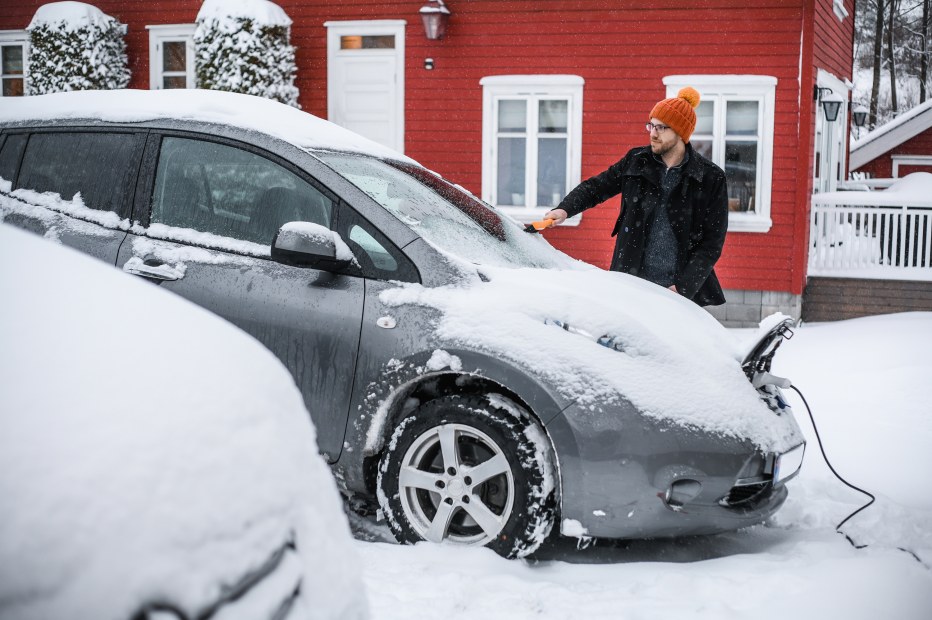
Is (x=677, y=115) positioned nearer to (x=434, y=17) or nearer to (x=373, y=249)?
(x=373, y=249)

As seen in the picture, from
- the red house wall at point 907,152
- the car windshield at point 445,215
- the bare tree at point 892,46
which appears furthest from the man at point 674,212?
the bare tree at point 892,46

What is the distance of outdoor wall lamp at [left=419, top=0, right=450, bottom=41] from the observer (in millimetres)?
11406

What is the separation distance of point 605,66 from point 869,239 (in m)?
4.12

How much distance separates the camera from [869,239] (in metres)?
11.7

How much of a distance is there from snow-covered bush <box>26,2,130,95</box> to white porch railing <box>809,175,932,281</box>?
32.6 feet

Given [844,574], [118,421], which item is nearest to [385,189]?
[844,574]

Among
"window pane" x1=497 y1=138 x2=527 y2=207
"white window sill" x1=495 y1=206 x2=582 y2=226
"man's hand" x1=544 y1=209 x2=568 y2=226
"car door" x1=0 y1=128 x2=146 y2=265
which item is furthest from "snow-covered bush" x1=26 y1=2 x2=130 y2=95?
Answer: "man's hand" x1=544 y1=209 x2=568 y2=226

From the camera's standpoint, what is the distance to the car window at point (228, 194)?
144 inches

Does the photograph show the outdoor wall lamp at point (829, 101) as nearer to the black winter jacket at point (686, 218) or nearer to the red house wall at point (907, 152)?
the black winter jacket at point (686, 218)

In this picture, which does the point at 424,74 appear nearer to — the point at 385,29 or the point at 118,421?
the point at 385,29

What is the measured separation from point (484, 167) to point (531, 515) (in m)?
9.16

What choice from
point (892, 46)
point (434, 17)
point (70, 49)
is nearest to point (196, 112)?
point (434, 17)

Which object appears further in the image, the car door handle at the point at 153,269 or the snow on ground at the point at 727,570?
the car door handle at the point at 153,269

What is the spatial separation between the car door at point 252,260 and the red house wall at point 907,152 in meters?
22.4
